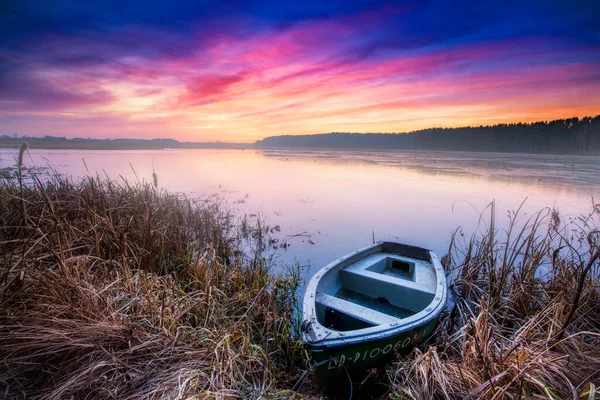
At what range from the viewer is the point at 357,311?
13.7 feet

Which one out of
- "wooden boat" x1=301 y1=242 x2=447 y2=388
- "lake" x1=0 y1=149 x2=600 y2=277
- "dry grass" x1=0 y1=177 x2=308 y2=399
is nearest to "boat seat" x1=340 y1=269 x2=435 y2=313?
"wooden boat" x1=301 y1=242 x2=447 y2=388

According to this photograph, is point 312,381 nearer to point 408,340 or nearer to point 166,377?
point 408,340

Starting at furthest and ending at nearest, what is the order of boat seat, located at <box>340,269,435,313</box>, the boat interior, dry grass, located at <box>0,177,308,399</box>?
1. boat seat, located at <box>340,269,435,313</box>
2. the boat interior
3. dry grass, located at <box>0,177,308,399</box>

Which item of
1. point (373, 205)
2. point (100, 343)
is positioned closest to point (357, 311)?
point (100, 343)

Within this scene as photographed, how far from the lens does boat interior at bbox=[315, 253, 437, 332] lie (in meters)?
4.18

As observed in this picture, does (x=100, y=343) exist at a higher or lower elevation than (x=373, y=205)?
higher

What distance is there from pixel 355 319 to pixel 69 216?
195 inches

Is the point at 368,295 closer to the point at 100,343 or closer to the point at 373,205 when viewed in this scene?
the point at 100,343

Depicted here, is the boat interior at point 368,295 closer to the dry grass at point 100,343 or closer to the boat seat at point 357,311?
the boat seat at point 357,311

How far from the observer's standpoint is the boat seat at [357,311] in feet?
12.9

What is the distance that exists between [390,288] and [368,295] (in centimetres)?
51

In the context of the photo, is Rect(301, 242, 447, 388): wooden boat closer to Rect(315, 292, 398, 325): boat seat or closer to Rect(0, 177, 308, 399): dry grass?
Rect(315, 292, 398, 325): boat seat

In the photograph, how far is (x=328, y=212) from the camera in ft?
42.3

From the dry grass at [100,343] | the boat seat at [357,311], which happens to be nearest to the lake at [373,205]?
the boat seat at [357,311]
